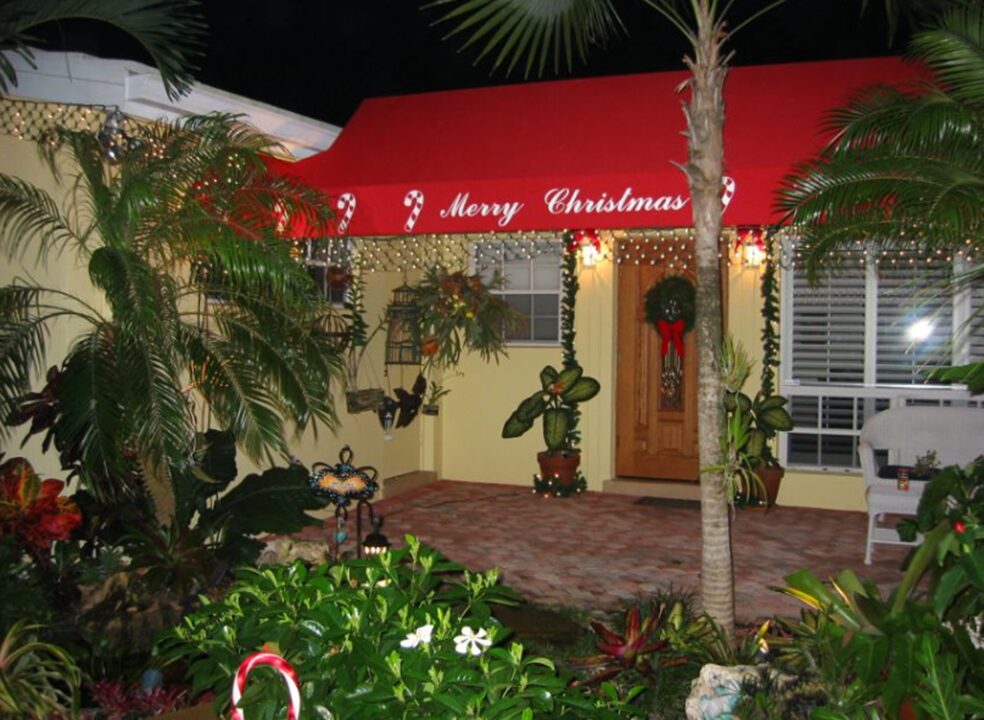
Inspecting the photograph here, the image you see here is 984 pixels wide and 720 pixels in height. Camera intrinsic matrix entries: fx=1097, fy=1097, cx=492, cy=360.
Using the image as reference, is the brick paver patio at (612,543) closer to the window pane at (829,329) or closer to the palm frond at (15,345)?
the window pane at (829,329)

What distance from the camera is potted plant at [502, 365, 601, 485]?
38.3 ft

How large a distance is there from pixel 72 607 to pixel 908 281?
8.04 meters

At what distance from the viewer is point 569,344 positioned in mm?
11953

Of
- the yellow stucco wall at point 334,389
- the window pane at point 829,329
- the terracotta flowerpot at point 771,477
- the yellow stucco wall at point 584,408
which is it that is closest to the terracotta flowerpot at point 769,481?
the terracotta flowerpot at point 771,477

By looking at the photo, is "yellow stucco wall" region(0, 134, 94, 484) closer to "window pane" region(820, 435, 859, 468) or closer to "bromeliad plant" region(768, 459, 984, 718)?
"bromeliad plant" region(768, 459, 984, 718)

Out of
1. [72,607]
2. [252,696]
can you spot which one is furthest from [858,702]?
[72,607]

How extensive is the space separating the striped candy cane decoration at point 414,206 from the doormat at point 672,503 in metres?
4.10

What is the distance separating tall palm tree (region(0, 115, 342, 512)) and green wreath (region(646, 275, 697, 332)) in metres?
5.15

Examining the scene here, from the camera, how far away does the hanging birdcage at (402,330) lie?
11.2 metres

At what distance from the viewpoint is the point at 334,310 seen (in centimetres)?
1083

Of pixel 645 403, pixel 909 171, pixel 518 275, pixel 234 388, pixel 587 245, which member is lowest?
→ pixel 645 403

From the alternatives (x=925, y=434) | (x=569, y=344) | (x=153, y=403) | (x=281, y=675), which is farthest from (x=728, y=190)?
(x=281, y=675)

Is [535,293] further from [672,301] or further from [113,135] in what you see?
[113,135]

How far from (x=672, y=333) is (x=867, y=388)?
2.05m
